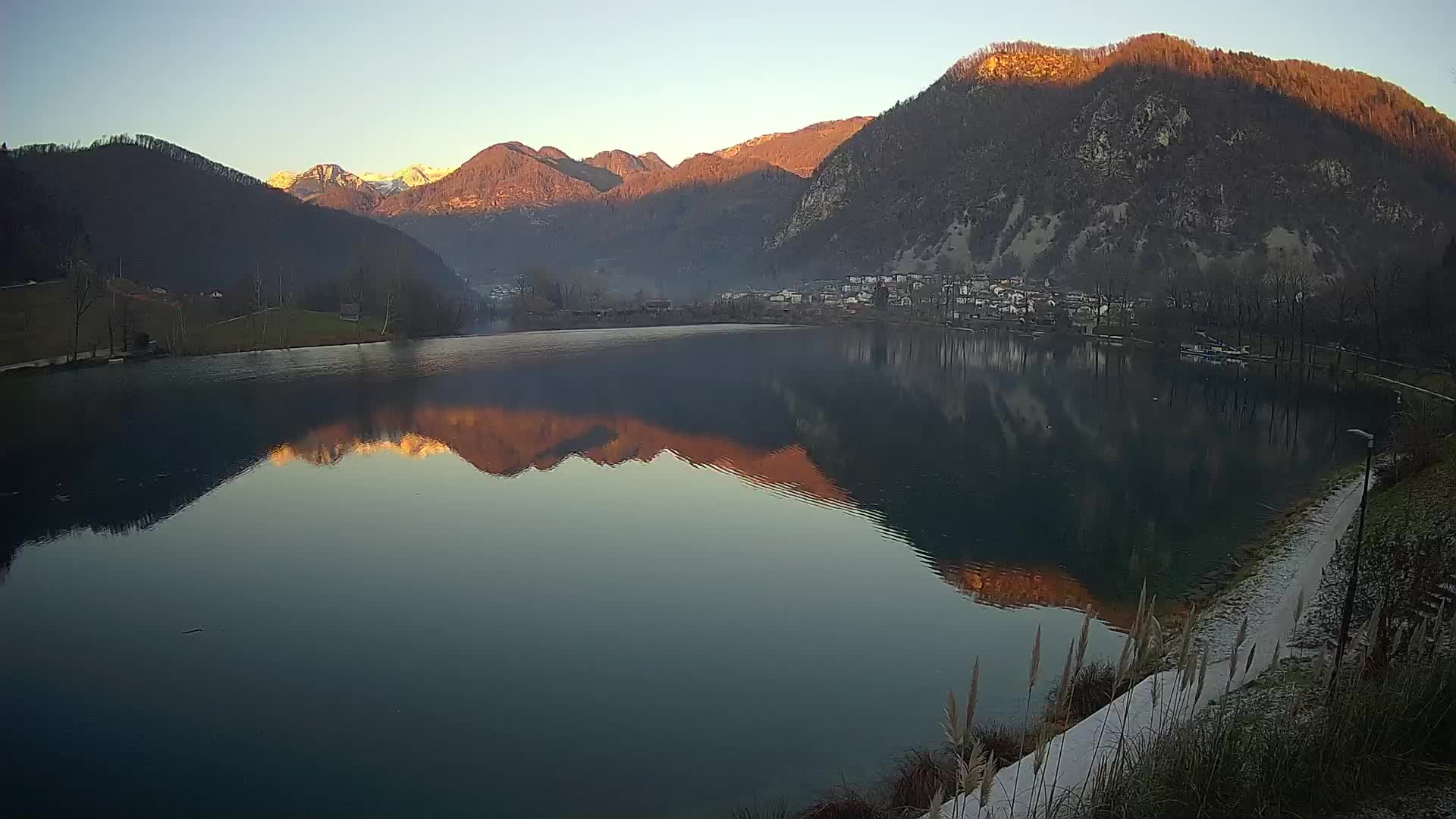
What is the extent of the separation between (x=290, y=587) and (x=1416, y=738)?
15.4 metres

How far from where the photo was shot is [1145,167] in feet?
372

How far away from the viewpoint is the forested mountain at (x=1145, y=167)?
102375 millimetres

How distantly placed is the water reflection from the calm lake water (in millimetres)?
189

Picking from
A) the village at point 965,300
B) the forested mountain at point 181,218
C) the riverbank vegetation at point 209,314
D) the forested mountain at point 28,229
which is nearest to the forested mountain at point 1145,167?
the village at point 965,300

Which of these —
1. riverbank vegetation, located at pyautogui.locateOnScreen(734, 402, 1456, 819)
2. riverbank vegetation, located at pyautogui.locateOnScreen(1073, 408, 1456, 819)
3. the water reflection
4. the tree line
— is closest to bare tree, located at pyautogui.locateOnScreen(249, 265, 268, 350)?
the water reflection

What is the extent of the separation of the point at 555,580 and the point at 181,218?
106 metres

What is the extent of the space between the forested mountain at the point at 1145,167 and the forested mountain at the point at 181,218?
78.6m

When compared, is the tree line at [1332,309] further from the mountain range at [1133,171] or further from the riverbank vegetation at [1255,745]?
the riverbank vegetation at [1255,745]

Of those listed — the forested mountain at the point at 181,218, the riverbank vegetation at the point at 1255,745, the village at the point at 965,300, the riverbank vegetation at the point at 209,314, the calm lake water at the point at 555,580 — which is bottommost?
the calm lake water at the point at 555,580

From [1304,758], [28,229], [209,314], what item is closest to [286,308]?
[209,314]

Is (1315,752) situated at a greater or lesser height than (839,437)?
greater

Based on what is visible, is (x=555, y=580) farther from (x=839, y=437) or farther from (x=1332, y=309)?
(x=1332, y=309)

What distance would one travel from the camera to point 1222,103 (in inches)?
4535

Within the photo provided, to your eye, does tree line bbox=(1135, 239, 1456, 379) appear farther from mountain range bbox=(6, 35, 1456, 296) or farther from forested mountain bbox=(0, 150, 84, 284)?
forested mountain bbox=(0, 150, 84, 284)
